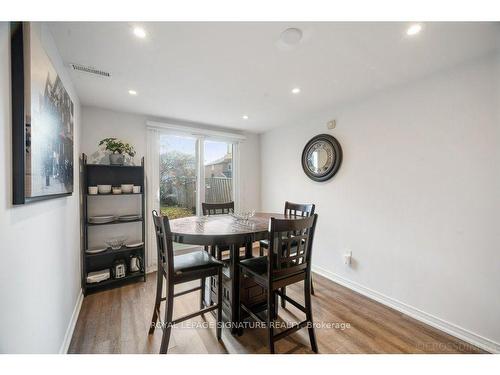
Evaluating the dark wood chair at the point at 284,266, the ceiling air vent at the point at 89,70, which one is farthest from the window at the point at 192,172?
the dark wood chair at the point at 284,266

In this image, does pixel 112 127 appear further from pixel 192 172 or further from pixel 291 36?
pixel 291 36

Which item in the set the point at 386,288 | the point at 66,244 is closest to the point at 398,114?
the point at 386,288

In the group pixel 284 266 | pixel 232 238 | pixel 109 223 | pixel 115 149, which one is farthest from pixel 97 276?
pixel 284 266

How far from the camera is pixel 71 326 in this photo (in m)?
1.75

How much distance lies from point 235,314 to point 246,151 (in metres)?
2.97

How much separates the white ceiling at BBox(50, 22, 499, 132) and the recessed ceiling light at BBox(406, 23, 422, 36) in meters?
0.03

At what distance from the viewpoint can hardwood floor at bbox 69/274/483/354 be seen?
160 cm

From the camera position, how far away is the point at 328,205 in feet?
9.52

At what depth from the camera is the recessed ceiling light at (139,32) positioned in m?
1.35

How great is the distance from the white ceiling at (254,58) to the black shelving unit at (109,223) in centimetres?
88

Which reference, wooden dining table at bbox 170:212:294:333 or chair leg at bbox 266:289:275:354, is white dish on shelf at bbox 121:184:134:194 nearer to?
wooden dining table at bbox 170:212:294:333

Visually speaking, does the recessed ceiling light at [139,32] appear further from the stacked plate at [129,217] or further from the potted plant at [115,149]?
the stacked plate at [129,217]

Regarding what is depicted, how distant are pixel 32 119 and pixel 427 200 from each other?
115 inches
